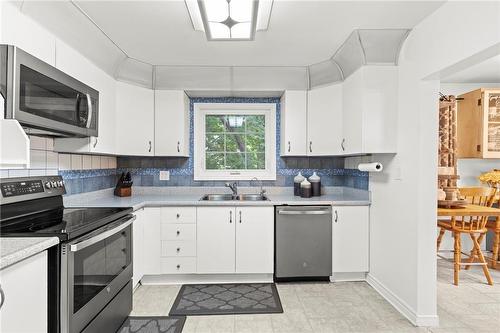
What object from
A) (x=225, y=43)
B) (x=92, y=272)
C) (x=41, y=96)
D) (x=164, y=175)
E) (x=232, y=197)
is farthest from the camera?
(x=164, y=175)

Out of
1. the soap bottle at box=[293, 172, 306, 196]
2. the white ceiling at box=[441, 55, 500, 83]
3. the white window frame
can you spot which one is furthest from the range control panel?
the white ceiling at box=[441, 55, 500, 83]

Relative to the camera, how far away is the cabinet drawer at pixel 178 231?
2.90 meters

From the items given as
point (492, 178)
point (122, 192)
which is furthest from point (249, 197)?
point (492, 178)

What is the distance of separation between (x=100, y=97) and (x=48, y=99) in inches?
37.8

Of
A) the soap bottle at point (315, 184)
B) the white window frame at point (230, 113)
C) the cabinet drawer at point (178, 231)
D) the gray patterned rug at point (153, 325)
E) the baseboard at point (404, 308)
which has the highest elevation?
the white window frame at point (230, 113)

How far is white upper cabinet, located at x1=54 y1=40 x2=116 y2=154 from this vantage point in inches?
81.3

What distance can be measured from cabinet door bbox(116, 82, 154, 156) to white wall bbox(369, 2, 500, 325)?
2372 mm

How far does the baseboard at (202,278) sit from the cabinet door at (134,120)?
4.17ft

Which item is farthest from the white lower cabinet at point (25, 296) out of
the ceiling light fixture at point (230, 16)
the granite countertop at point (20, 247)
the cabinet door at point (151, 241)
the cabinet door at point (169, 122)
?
the cabinet door at point (169, 122)

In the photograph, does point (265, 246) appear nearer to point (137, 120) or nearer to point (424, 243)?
point (424, 243)

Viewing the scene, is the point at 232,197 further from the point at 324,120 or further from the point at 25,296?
the point at 25,296

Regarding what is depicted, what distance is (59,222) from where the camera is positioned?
1682 mm

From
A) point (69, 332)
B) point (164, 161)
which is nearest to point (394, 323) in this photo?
point (69, 332)

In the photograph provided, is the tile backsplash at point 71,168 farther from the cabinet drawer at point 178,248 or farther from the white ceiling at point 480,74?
the white ceiling at point 480,74
